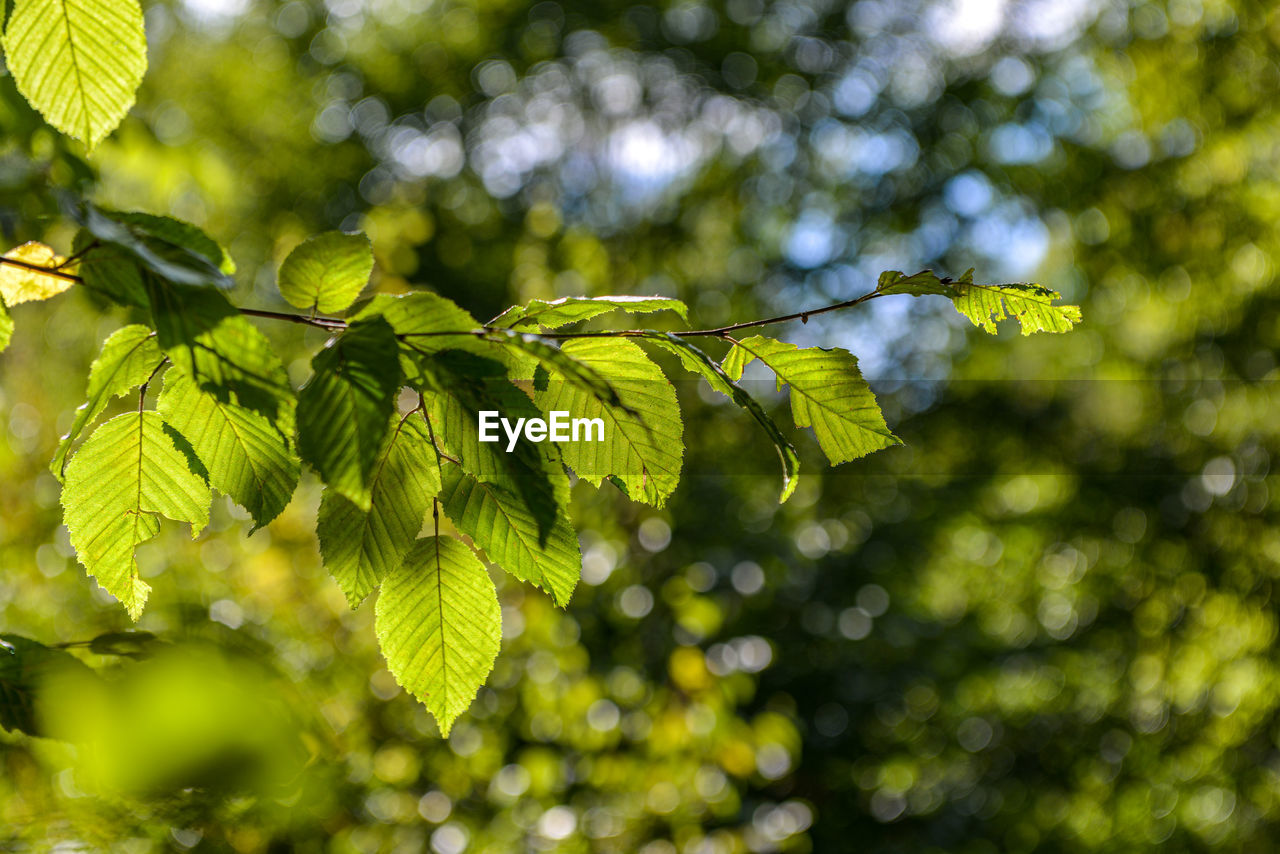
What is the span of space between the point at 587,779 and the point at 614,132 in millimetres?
3552

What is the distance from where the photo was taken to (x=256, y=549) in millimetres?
2729

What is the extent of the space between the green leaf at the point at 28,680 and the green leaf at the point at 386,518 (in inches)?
6.1

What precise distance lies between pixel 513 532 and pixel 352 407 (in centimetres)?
16

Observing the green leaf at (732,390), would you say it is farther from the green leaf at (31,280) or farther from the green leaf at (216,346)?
the green leaf at (31,280)

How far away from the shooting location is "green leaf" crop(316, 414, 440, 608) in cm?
57

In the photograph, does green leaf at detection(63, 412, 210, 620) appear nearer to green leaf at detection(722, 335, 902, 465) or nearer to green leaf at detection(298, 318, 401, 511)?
green leaf at detection(298, 318, 401, 511)

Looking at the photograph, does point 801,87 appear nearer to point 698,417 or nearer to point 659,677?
point 698,417

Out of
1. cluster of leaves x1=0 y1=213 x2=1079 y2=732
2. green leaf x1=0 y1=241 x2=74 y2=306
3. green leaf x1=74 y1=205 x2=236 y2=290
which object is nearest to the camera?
green leaf x1=74 y1=205 x2=236 y2=290

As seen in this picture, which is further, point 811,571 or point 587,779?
point 811,571

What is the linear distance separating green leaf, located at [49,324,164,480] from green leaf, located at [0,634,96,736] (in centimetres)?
14

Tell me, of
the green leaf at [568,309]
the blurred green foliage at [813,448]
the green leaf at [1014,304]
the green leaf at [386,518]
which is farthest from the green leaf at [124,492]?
the blurred green foliage at [813,448]

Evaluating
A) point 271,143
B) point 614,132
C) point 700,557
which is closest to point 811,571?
point 700,557

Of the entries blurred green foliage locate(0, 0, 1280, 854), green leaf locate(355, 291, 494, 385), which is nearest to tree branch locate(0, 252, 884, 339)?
green leaf locate(355, 291, 494, 385)

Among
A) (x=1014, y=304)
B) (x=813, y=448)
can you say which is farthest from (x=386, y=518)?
(x=813, y=448)
